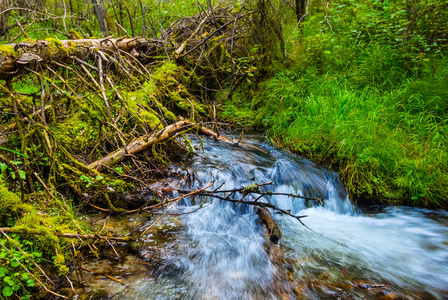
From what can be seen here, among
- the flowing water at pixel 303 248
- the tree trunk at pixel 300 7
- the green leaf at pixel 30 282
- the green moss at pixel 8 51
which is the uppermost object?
the tree trunk at pixel 300 7

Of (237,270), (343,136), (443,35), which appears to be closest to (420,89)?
(443,35)

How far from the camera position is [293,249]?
8.86ft

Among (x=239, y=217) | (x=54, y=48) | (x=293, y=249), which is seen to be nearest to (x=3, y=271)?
(x=239, y=217)

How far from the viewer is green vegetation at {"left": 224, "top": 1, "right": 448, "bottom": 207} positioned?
350 centimetres

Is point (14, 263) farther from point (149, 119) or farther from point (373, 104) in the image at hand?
point (373, 104)

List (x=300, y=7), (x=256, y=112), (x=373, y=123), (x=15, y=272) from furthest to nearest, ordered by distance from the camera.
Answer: (x=300, y=7), (x=256, y=112), (x=373, y=123), (x=15, y=272)

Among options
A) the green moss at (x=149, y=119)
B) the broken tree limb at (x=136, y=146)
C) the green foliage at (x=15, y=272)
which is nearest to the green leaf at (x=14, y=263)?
the green foliage at (x=15, y=272)

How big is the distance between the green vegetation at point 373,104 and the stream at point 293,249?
34 cm

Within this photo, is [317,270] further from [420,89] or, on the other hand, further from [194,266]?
[420,89]

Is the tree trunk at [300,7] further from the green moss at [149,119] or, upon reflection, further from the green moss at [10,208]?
the green moss at [10,208]

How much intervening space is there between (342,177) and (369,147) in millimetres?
582

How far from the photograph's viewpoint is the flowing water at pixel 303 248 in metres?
2.17

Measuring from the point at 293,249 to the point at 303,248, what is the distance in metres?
0.12

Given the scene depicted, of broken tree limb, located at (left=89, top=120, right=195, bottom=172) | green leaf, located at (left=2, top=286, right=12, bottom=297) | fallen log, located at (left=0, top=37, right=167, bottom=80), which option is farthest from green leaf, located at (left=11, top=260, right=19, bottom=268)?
fallen log, located at (left=0, top=37, right=167, bottom=80)
